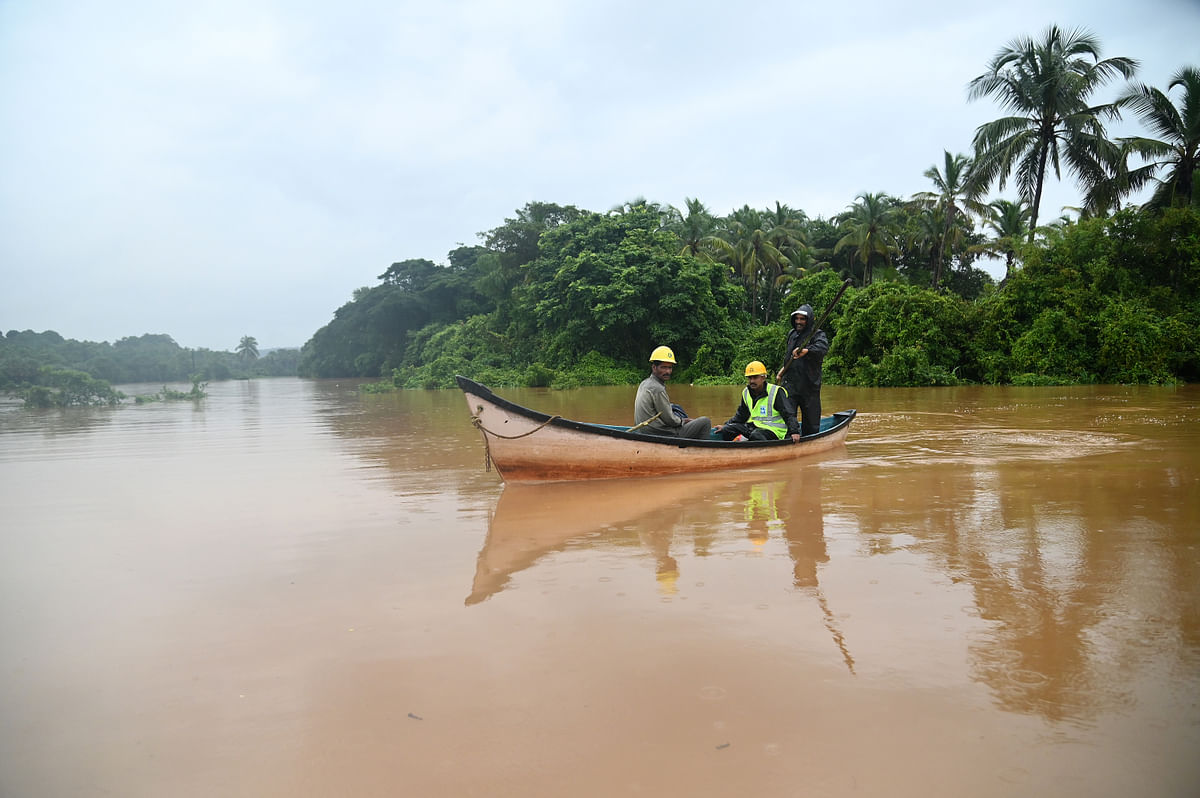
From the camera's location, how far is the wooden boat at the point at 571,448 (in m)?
7.07

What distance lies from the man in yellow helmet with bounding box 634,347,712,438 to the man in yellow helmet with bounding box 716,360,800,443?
2.19 feet

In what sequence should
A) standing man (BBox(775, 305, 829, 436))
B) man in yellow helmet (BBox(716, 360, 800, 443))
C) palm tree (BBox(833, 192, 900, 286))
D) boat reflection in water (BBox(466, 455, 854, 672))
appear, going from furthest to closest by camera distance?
palm tree (BBox(833, 192, 900, 286)) → standing man (BBox(775, 305, 829, 436)) → man in yellow helmet (BBox(716, 360, 800, 443)) → boat reflection in water (BBox(466, 455, 854, 672))

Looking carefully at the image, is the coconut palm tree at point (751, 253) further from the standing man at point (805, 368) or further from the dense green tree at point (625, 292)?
the standing man at point (805, 368)

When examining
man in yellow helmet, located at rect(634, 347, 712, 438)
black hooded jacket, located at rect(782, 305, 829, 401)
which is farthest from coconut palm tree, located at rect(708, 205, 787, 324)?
man in yellow helmet, located at rect(634, 347, 712, 438)

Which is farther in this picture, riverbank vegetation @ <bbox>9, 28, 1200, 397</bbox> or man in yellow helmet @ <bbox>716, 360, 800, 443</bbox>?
riverbank vegetation @ <bbox>9, 28, 1200, 397</bbox>

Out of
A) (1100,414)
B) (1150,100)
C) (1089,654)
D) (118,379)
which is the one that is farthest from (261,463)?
(118,379)

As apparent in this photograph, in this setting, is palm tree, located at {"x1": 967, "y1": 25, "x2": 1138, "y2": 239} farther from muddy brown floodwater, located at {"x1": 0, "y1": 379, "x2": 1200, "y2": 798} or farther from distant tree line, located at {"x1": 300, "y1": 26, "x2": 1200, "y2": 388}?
muddy brown floodwater, located at {"x1": 0, "y1": 379, "x2": 1200, "y2": 798}

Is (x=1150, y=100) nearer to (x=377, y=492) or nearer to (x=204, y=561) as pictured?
(x=377, y=492)

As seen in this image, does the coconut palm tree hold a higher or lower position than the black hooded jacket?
higher

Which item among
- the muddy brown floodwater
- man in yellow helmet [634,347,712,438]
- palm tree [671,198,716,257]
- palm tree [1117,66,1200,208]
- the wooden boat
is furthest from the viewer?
palm tree [671,198,716,257]

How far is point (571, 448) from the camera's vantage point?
23.7ft

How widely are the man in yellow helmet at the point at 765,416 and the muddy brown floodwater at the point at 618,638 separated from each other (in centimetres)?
109

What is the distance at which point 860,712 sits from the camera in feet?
8.78

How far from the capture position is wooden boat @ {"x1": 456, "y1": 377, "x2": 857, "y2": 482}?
279 inches
